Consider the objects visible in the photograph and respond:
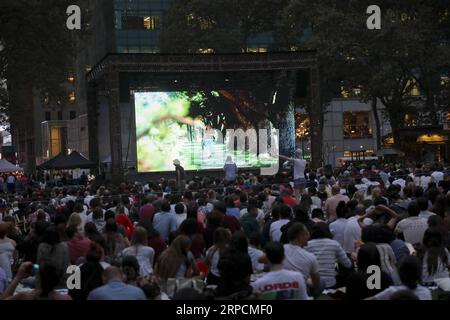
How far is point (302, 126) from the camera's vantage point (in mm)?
66500

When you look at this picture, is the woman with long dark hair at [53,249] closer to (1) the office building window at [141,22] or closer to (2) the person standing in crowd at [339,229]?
(2) the person standing in crowd at [339,229]

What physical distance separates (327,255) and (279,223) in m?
2.67

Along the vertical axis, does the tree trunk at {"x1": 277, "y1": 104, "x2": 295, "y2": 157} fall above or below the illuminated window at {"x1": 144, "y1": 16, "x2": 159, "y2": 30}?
below

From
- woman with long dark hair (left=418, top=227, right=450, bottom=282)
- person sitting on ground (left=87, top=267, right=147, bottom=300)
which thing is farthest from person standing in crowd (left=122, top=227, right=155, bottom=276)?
woman with long dark hair (left=418, top=227, right=450, bottom=282)

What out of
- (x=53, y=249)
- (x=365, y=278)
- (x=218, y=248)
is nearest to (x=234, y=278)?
(x=365, y=278)

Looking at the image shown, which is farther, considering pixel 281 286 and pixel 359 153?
pixel 359 153

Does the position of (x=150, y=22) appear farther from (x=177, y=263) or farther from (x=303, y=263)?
(x=303, y=263)

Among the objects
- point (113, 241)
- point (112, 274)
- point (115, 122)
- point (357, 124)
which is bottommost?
point (113, 241)

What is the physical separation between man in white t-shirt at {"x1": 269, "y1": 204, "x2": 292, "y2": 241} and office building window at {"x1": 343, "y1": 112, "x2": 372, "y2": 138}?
5994cm

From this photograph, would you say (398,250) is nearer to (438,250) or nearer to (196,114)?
(438,250)

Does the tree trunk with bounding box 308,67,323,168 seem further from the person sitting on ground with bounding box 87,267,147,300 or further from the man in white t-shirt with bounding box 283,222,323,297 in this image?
the person sitting on ground with bounding box 87,267,147,300

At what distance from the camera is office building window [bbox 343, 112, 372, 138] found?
71.8 meters

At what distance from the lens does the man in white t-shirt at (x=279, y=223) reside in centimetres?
1219
